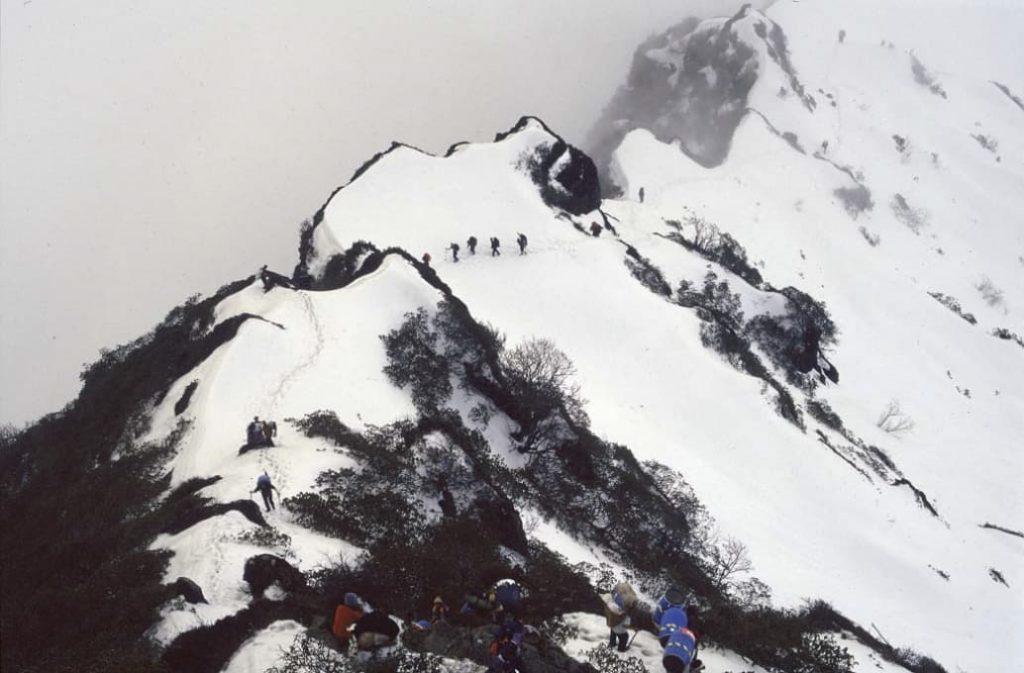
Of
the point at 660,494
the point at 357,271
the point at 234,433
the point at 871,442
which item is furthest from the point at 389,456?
the point at 871,442

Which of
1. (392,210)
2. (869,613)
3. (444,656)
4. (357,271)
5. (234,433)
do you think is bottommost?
(869,613)

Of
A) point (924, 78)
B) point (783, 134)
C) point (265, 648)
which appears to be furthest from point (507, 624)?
point (924, 78)

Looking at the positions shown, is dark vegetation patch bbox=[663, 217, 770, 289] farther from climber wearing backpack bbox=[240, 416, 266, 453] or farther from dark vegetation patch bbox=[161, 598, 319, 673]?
dark vegetation patch bbox=[161, 598, 319, 673]

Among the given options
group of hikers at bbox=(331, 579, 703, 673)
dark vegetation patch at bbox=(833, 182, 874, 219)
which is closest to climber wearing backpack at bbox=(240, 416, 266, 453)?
group of hikers at bbox=(331, 579, 703, 673)

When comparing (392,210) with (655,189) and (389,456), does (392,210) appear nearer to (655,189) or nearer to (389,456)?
(389,456)

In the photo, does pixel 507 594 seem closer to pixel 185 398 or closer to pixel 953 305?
pixel 185 398

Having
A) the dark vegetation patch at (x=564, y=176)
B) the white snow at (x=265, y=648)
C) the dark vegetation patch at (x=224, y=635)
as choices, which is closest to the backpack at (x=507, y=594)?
the dark vegetation patch at (x=224, y=635)

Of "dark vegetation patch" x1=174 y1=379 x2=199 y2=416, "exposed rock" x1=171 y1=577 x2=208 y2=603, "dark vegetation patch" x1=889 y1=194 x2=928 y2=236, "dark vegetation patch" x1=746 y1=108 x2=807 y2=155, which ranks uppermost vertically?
"dark vegetation patch" x1=746 y1=108 x2=807 y2=155
